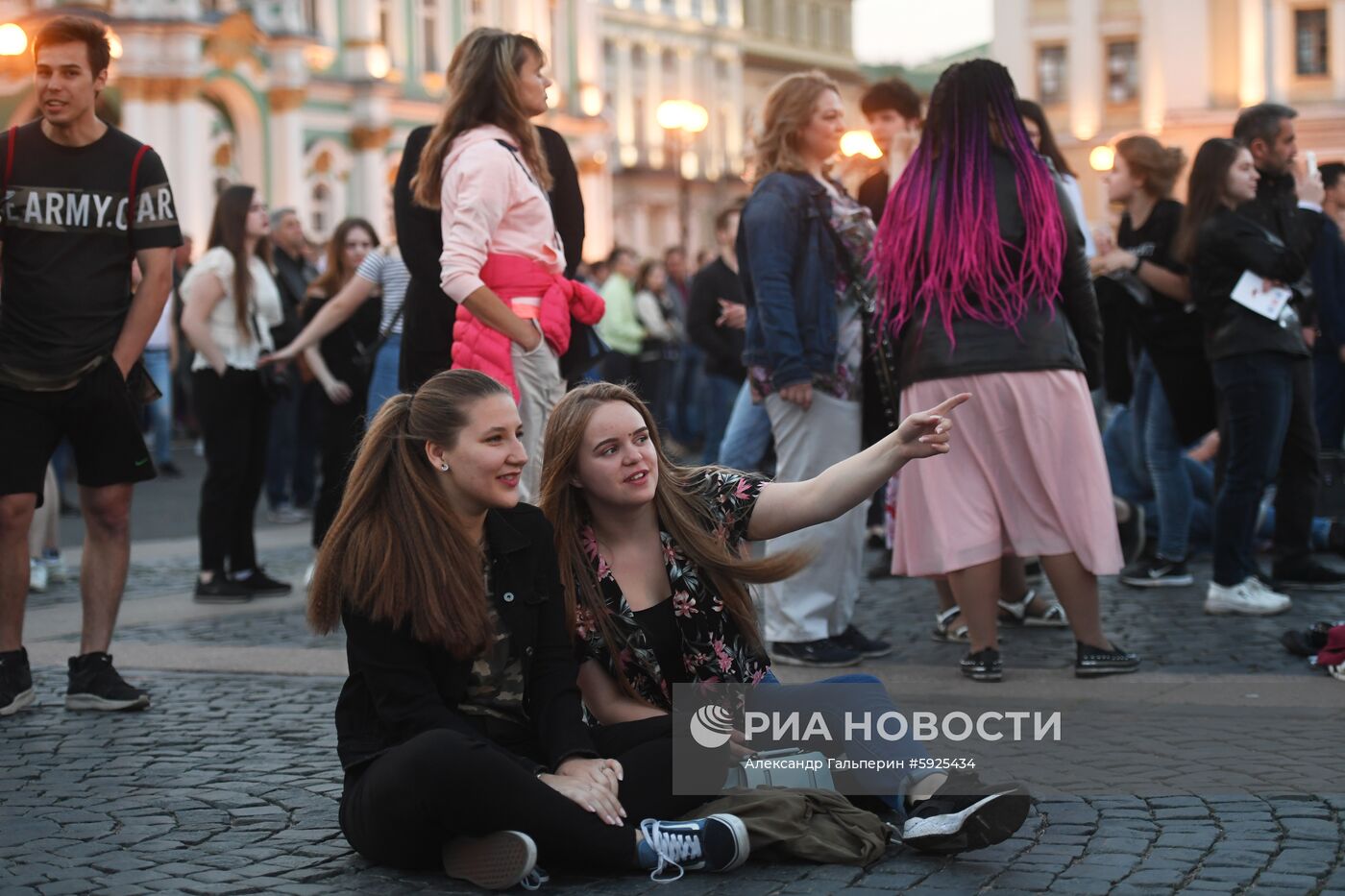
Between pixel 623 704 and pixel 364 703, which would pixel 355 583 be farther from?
pixel 623 704

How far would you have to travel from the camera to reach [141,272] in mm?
6695

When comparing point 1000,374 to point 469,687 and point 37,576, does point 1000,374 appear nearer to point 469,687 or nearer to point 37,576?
point 469,687

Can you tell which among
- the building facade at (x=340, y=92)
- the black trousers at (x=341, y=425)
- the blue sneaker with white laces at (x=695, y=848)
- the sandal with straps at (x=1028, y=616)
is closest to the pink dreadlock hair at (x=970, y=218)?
the sandal with straps at (x=1028, y=616)

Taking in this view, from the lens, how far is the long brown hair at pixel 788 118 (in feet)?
24.5

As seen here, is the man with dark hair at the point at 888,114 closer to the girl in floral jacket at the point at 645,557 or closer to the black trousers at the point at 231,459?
the black trousers at the point at 231,459

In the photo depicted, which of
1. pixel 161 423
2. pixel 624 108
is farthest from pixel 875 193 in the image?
pixel 624 108

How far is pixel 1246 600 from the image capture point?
26.7 feet

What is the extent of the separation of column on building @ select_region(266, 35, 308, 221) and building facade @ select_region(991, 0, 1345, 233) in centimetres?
1992

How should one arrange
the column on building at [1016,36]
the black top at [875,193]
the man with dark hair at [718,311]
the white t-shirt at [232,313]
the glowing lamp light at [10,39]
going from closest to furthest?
1. the black top at [875,193]
2. the white t-shirt at [232,313]
3. the man with dark hair at [718,311]
4. the glowing lamp light at [10,39]
5. the column on building at [1016,36]

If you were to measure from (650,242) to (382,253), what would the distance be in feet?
199

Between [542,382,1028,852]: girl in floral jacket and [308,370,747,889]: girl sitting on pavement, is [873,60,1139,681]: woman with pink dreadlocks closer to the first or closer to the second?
[542,382,1028,852]: girl in floral jacket

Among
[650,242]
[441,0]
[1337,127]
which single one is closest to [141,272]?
[441,0]

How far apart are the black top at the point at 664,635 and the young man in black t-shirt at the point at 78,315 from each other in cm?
236

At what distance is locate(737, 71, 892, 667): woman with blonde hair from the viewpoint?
23.9 feet
